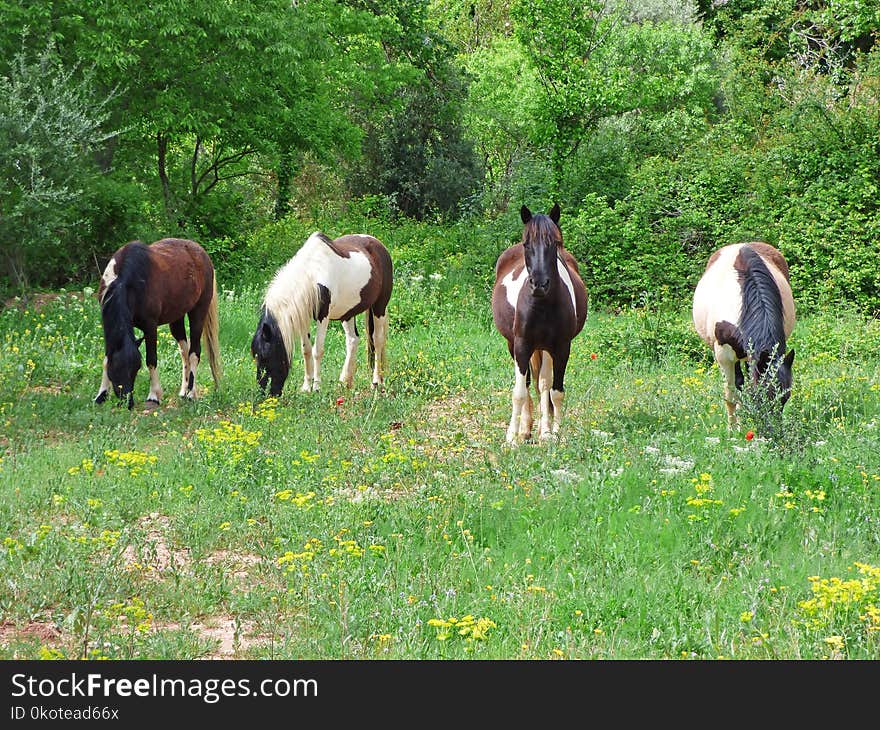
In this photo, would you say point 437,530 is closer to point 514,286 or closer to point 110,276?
point 514,286

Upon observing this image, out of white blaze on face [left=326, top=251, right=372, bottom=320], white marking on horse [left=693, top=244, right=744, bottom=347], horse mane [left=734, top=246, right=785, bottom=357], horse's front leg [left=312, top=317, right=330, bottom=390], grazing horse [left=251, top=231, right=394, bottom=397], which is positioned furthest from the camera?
white blaze on face [left=326, top=251, right=372, bottom=320]

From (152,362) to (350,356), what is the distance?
256 cm

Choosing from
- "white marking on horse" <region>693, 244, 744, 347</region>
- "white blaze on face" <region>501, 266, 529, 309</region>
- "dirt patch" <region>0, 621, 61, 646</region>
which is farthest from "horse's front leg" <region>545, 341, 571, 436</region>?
"dirt patch" <region>0, 621, 61, 646</region>

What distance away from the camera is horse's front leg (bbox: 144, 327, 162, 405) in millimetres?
10852

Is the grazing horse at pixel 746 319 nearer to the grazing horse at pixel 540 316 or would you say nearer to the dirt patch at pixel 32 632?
the grazing horse at pixel 540 316

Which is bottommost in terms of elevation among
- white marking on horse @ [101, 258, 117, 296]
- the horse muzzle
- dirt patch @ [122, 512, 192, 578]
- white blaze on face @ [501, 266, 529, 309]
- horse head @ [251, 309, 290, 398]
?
dirt patch @ [122, 512, 192, 578]

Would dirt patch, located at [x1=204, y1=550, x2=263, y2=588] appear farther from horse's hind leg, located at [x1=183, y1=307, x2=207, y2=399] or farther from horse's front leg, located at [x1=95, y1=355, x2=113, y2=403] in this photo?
horse's hind leg, located at [x1=183, y1=307, x2=207, y2=399]

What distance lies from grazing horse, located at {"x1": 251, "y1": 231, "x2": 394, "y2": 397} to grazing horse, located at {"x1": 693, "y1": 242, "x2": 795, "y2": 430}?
15.1ft

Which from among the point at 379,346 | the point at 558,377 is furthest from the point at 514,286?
the point at 379,346

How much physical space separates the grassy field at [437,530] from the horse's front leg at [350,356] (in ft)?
3.37

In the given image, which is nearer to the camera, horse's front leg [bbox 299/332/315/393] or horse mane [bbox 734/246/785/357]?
horse mane [bbox 734/246/785/357]

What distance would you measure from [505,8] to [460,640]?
125 feet

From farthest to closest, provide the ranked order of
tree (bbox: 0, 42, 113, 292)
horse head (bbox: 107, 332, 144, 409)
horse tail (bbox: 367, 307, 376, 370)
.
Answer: tree (bbox: 0, 42, 113, 292) → horse tail (bbox: 367, 307, 376, 370) → horse head (bbox: 107, 332, 144, 409)

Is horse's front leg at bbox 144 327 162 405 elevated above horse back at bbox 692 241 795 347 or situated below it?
below
